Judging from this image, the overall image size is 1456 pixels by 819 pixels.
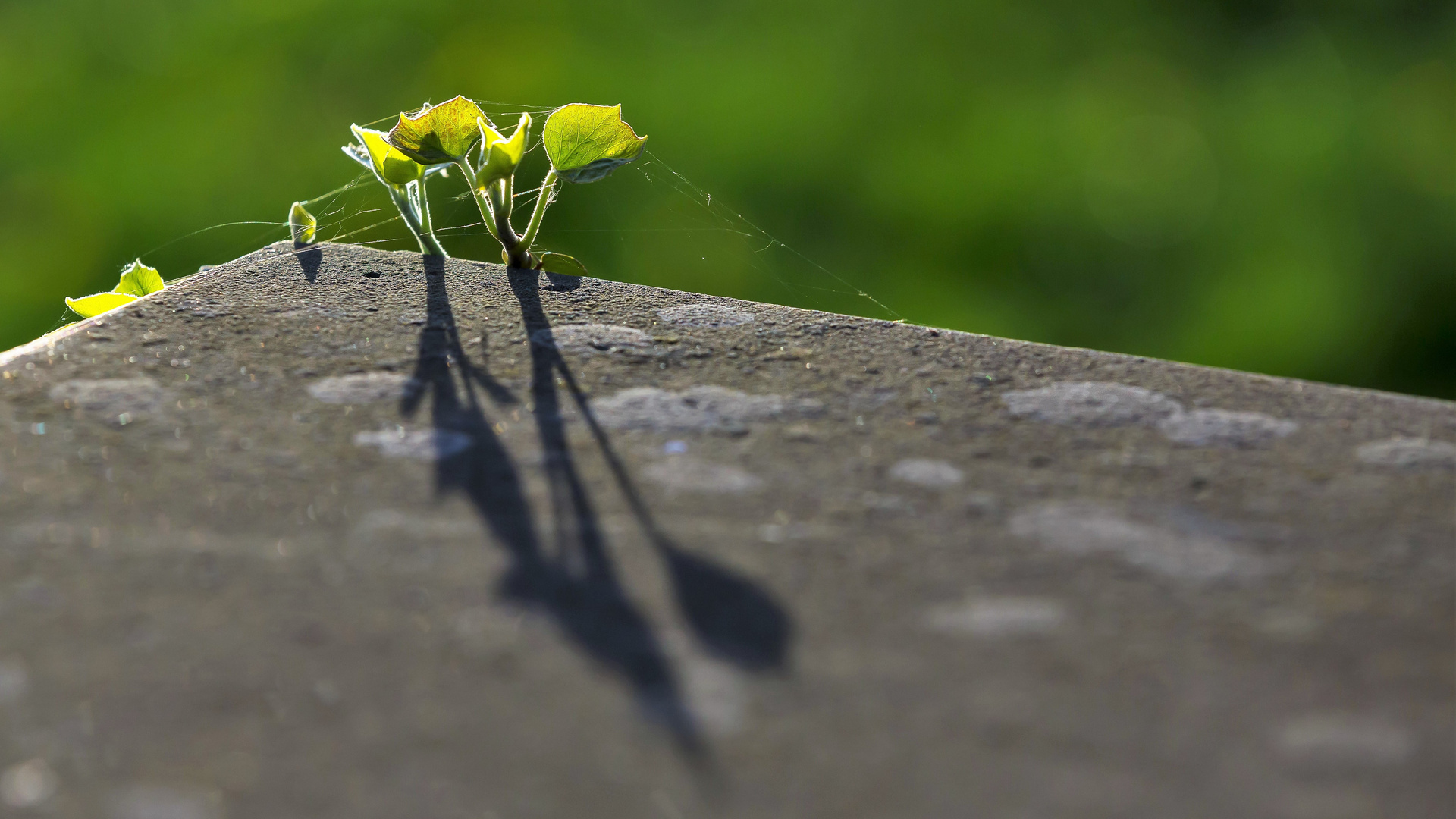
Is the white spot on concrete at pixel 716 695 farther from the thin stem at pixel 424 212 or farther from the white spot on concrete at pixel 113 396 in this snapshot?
the thin stem at pixel 424 212

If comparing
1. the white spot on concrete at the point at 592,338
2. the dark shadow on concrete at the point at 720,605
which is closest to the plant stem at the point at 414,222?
the white spot on concrete at the point at 592,338

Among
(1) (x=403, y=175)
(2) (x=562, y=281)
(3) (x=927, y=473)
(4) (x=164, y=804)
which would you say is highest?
(1) (x=403, y=175)

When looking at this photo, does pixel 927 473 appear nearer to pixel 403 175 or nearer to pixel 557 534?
pixel 557 534

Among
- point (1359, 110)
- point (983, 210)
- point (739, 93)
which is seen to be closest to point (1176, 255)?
point (983, 210)

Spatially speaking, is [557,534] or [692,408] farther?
[692,408]

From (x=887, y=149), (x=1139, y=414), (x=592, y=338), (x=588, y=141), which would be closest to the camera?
(x=1139, y=414)

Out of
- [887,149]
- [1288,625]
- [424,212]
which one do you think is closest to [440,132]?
[424,212]

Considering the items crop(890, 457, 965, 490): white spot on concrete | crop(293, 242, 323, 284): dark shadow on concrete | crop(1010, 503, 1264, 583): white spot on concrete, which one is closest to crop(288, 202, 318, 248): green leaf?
crop(293, 242, 323, 284): dark shadow on concrete
